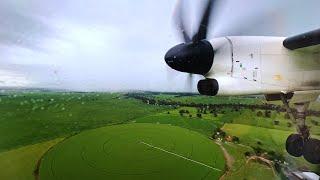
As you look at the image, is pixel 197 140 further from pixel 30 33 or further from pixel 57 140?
pixel 30 33

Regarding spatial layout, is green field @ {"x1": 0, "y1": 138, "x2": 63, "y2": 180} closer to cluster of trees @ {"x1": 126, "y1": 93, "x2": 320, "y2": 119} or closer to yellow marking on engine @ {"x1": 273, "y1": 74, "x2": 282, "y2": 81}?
cluster of trees @ {"x1": 126, "y1": 93, "x2": 320, "y2": 119}

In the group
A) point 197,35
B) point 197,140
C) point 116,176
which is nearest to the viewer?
point 197,35

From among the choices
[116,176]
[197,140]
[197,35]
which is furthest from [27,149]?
[197,35]

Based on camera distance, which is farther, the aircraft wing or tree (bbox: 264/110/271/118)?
tree (bbox: 264/110/271/118)

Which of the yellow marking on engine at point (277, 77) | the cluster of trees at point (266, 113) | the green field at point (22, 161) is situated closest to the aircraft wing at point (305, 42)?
the yellow marking on engine at point (277, 77)

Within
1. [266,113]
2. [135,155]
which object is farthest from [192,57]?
[266,113]

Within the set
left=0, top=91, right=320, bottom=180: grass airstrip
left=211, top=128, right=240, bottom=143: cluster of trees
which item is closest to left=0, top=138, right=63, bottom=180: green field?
left=0, top=91, right=320, bottom=180: grass airstrip
